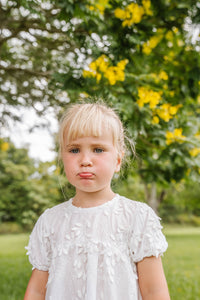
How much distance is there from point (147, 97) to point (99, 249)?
1.79 m

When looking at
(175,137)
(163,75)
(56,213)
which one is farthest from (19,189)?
(56,213)

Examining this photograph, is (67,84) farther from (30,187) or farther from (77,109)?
(30,187)

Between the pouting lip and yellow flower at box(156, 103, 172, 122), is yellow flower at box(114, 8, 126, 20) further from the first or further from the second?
the pouting lip

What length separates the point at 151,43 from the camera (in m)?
3.62

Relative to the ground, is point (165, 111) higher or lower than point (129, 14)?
lower

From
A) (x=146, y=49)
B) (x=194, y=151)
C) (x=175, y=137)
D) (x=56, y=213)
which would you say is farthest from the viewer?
(x=146, y=49)

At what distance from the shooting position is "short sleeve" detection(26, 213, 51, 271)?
1.58 m

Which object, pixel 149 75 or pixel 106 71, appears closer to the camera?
pixel 106 71

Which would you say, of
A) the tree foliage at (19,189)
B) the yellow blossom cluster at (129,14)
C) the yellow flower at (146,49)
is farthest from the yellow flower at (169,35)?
the tree foliage at (19,189)

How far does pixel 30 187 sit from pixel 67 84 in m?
16.6

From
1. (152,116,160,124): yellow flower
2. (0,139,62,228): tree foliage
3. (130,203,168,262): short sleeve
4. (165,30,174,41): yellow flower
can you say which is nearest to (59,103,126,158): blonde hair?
(130,203,168,262): short sleeve

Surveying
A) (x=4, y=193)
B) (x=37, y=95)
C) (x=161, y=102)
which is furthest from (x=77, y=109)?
(x=4, y=193)

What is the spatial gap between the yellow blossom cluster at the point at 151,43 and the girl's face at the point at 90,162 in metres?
2.24

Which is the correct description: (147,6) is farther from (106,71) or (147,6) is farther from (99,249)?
(99,249)
